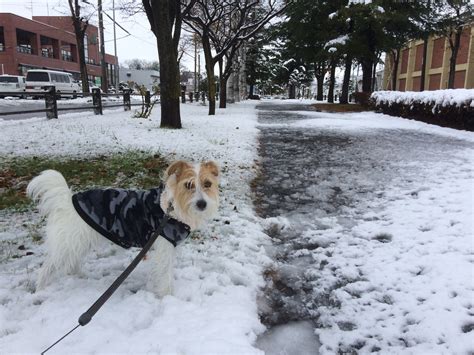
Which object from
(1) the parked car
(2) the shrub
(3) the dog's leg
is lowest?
(3) the dog's leg

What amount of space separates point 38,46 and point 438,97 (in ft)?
196

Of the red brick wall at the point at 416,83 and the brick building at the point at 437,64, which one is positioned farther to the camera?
the red brick wall at the point at 416,83

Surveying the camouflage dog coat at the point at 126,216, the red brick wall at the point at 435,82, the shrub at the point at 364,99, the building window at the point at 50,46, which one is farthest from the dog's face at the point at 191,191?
the building window at the point at 50,46

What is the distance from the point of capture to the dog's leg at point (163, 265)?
3.23m

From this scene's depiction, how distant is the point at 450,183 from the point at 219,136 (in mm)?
6992

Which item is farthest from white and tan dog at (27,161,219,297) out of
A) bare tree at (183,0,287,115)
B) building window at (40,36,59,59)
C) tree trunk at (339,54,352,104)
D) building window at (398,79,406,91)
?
building window at (40,36,59,59)

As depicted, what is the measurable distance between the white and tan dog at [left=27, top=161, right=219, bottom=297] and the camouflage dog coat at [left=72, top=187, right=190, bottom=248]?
0.07m

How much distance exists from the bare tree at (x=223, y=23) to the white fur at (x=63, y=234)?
54.9ft

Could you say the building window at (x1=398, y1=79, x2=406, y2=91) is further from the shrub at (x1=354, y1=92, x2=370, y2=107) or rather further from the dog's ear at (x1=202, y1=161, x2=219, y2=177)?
the dog's ear at (x1=202, y1=161, x2=219, y2=177)

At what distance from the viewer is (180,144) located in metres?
9.82

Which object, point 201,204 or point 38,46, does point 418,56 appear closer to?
point 38,46

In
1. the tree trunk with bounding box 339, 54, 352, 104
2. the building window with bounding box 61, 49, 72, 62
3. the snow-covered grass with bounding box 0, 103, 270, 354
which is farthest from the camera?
the building window with bounding box 61, 49, 72, 62

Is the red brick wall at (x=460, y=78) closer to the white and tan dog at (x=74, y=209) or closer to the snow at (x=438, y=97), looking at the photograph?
the snow at (x=438, y=97)

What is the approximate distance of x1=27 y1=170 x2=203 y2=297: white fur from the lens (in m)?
3.05
